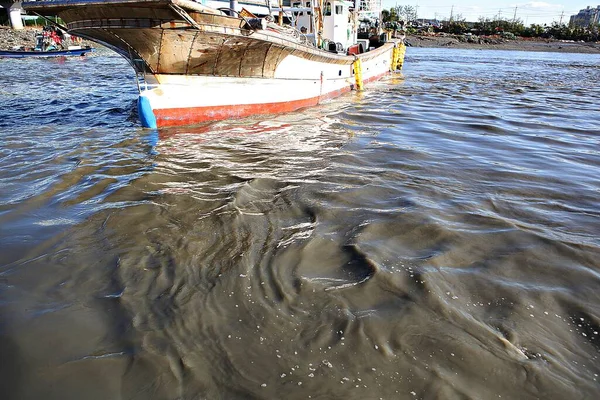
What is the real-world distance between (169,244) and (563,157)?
20.2 ft

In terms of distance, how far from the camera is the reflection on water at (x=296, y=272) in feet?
6.89

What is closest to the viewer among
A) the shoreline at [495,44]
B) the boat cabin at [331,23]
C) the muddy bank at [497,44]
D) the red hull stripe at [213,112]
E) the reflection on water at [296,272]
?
the reflection on water at [296,272]

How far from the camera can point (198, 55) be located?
7.39m

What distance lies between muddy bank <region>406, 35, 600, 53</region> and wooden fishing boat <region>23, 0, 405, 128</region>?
4613 centimetres

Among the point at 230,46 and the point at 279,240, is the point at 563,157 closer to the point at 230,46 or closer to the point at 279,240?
the point at 279,240

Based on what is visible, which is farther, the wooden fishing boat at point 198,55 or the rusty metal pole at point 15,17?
the rusty metal pole at point 15,17

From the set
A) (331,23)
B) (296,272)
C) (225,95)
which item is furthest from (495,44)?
(296,272)

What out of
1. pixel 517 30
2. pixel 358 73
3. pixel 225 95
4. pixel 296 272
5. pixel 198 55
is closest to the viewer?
pixel 296 272

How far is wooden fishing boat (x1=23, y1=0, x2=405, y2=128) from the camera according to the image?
21.9 ft

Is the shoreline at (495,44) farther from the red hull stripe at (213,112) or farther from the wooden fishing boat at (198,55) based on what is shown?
the red hull stripe at (213,112)

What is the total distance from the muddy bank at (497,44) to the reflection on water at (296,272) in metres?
50.5

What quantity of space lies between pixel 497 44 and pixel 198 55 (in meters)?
56.9

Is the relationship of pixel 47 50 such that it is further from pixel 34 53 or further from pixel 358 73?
pixel 358 73

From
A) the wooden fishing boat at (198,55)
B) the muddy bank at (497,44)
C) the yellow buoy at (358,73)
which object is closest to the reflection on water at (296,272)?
the wooden fishing boat at (198,55)
